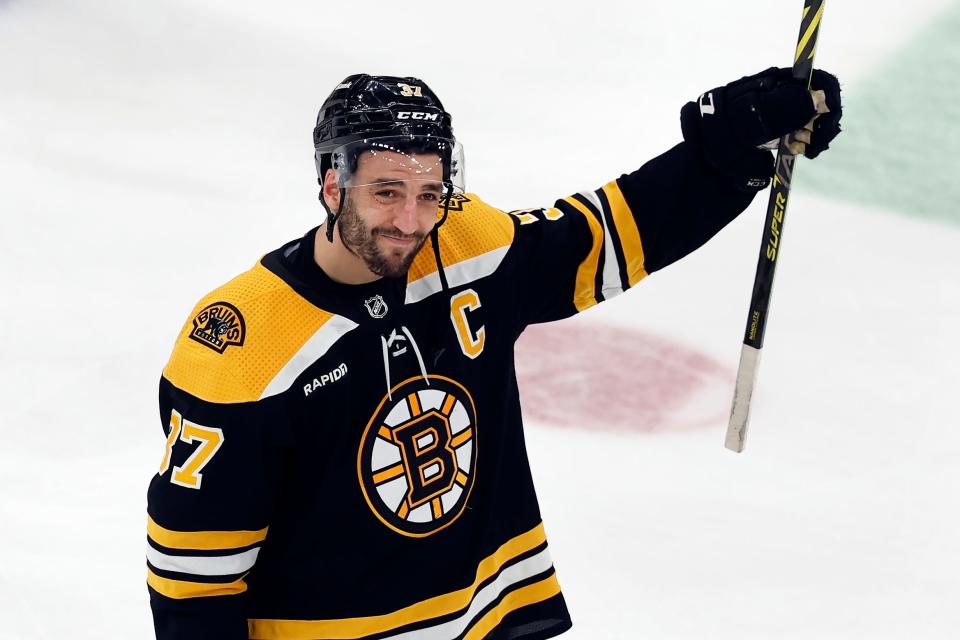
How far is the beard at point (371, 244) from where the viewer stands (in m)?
1.53

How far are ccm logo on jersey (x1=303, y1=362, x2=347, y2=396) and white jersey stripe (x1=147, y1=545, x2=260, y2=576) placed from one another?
0.79 feet

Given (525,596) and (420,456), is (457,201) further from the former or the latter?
(525,596)

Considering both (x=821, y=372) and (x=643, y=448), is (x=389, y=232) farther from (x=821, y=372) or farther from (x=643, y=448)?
(x=821, y=372)

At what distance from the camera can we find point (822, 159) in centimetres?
423

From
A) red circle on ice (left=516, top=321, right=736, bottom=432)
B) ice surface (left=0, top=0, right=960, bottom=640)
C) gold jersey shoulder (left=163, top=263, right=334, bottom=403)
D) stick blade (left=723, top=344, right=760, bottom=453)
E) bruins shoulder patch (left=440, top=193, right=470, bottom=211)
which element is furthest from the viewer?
red circle on ice (left=516, top=321, right=736, bottom=432)

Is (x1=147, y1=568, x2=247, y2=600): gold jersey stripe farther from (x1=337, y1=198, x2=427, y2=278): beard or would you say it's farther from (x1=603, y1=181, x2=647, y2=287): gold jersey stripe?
(x1=603, y1=181, x2=647, y2=287): gold jersey stripe

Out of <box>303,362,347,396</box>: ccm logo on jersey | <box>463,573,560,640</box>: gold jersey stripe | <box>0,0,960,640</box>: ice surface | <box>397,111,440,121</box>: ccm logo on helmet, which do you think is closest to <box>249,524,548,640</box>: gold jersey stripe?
<box>463,573,560,640</box>: gold jersey stripe
